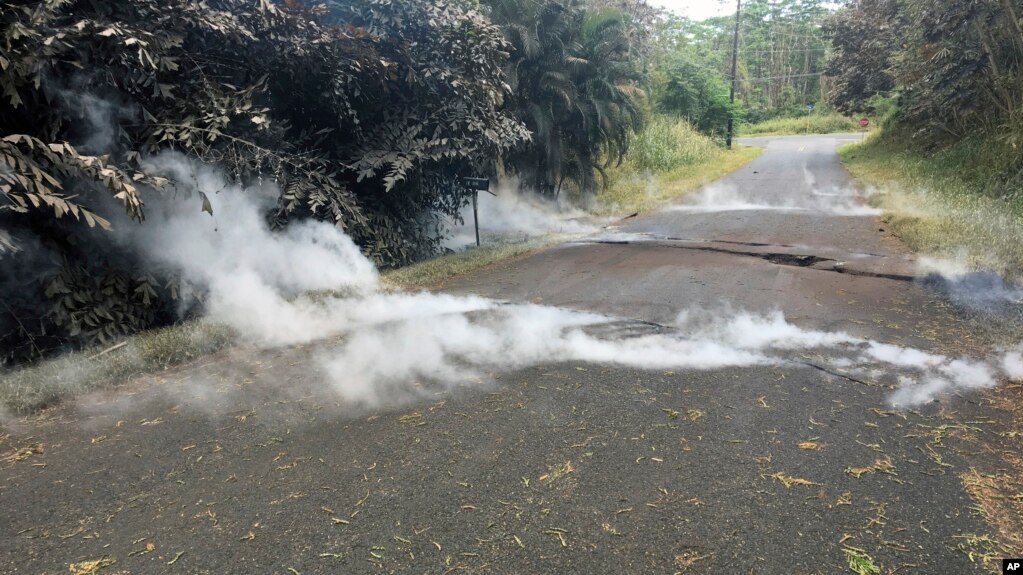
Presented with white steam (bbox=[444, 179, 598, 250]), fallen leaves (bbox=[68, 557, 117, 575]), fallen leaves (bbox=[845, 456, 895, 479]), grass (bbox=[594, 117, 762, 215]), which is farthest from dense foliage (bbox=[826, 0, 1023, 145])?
fallen leaves (bbox=[68, 557, 117, 575])

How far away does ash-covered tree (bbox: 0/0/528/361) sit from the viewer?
4.82 meters

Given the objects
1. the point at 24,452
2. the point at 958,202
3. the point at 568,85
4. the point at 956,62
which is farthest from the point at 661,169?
the point at 24,452

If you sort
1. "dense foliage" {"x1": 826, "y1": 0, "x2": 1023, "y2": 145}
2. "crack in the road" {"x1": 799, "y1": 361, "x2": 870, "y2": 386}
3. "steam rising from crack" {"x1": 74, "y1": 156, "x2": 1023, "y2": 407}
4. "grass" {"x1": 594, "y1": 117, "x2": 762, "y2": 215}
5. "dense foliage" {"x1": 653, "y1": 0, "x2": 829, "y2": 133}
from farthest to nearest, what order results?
"dense foliage" {"x1": 653, "y1": 0, "x2": 829, "y2": 133} < "grass" {"x1": 594, "y1": 117, "x2": 762, "y2": 215} < "dense foliage" {"x1": 826, "y1": 0, "x2": 1023, "y2": 145} < "steam rising from crack" {"x1": 74, "y1": 156, "x2": 1023, "y2": 407} < "crack in the road" {"x1": 799, "y1": 361, "x2": 870, "y2": 386}

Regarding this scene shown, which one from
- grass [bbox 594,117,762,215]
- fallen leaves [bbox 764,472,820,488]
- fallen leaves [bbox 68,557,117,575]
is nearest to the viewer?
fallen leaves [bbox 68,557,117,575]

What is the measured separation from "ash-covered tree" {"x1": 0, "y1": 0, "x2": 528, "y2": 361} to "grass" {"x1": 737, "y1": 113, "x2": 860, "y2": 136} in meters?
41.6

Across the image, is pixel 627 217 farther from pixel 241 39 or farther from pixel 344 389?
pixel 344 389

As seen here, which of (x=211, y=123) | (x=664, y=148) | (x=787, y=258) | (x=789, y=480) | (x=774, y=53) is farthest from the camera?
(x=774, y=53)

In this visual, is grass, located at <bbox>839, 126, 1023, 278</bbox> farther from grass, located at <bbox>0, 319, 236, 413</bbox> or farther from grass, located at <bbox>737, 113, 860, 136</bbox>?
grass, located at <bbox>737, 113, 860, 136</bbox>

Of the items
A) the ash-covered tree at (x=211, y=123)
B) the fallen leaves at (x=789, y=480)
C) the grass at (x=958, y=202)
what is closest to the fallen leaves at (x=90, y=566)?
the ash-covered tree at (x=211, y=123)

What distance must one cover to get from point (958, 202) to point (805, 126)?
39.3m

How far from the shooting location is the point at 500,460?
130 inches

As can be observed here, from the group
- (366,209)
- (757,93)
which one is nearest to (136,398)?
(366,209)

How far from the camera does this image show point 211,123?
605 cm

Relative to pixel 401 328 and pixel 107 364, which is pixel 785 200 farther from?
pixel 107 364
